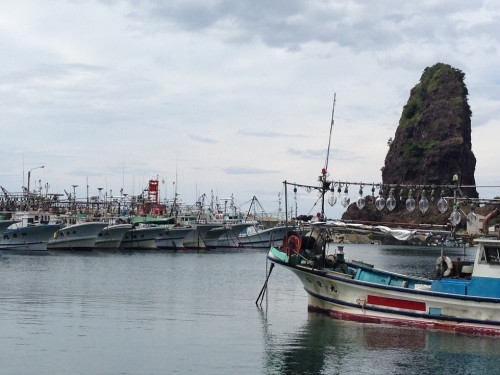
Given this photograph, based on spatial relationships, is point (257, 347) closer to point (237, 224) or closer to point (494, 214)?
point (494, 214)

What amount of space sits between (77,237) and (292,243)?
62021 mm

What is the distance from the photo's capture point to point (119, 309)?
37.5 meters

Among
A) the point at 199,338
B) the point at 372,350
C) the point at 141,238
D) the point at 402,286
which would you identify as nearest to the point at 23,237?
the point at 141,238

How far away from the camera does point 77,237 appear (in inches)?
3612

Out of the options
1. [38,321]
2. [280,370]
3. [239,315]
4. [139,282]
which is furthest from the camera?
[139,282]

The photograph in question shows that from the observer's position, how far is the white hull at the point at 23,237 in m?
86.1

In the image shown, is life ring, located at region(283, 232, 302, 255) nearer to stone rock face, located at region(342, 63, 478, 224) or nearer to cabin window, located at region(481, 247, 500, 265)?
cabin window, located at region(481, 247, 500, 265)

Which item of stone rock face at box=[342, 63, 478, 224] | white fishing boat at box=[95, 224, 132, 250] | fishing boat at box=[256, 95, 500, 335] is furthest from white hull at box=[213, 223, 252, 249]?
fishing boat at box=[256, 95, 500, 335]

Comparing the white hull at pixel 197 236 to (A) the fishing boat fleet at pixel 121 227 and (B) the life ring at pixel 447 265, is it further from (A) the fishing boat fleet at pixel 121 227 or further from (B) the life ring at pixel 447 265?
(B) the life ring at pixel 447 265

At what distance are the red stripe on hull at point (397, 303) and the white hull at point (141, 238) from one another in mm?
70370

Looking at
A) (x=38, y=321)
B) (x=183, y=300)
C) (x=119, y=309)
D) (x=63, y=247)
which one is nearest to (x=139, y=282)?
(x=183, y=300)

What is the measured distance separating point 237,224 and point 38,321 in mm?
75682

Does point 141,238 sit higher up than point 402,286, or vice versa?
point 402,286

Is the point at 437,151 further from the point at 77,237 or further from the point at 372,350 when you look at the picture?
the point at 372,350
